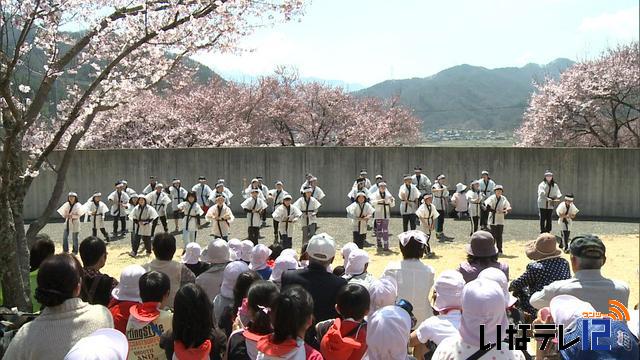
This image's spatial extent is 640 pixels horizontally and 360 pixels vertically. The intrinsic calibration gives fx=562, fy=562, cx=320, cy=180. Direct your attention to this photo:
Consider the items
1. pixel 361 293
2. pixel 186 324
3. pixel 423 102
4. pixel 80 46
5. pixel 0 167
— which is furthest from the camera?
→ pixel 423 102

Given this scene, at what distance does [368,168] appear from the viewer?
2103 centimetres

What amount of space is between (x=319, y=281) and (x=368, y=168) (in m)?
16.9

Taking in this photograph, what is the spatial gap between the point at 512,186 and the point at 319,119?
1101cm

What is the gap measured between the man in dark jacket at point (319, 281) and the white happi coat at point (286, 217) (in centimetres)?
896

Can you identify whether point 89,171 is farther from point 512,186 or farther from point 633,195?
point 633,195

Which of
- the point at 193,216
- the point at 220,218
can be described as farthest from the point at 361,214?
the point at 193,216

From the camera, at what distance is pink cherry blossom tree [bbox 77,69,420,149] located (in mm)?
25531

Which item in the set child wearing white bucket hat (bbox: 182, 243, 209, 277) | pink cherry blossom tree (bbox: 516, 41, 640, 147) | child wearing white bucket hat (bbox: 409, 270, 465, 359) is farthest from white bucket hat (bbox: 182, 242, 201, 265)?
pink cherry blossom tree (bbox: 516, 41, 640, 147)

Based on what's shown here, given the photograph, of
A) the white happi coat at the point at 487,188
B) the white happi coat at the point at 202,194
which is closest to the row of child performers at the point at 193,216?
the white happi coat at the point at 202,194

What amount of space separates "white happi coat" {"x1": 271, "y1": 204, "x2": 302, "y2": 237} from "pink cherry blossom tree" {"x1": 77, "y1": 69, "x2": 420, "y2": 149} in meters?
12.8

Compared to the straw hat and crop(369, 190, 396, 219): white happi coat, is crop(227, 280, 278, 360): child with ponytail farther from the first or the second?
crop(369, 190, 396, 219): white happi coat

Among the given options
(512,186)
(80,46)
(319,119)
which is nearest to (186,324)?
(80,46)

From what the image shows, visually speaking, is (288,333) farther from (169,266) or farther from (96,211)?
(96,211)

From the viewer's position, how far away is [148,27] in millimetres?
5398
